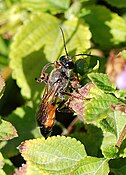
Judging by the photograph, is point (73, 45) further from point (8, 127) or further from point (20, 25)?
point (8, 127)

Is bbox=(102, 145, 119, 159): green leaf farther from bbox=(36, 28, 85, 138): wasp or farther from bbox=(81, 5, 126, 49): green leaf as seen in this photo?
bbox=(81, 5, 126, 49): green leaf

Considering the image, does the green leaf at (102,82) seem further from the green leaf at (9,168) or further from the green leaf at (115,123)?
the green leaf at (9,168)

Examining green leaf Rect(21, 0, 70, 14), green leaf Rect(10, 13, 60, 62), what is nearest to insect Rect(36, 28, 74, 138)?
green leaf Rect(10, 13, 60, 62)

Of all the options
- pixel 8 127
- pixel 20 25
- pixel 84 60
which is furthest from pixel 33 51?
pixel 8 127

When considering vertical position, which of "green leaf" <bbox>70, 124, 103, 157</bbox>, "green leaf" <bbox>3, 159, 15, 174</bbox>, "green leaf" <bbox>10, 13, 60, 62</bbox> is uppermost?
"green leaf" <bbox>10, 13, 60, 62</bbox>

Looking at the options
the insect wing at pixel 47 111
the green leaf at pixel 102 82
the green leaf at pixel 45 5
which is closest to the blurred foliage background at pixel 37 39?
the green leaf at pixel 45 5

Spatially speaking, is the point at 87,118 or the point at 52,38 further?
the point at 52,38

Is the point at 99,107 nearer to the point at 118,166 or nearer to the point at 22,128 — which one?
the point at 118,166
